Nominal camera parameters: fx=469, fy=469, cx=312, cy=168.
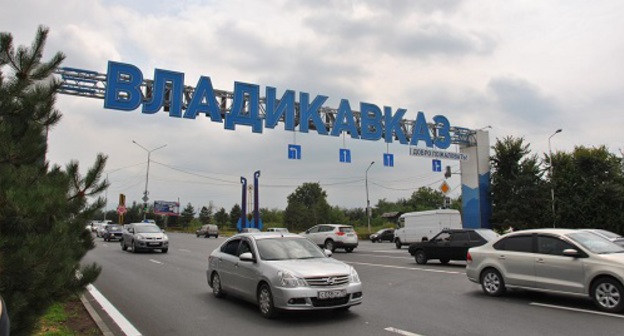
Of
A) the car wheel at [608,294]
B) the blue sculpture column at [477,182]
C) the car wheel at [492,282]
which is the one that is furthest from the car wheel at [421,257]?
the blue sculpture column at [477,182]

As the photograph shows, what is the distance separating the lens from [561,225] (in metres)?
34.9

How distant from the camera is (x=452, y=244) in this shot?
58.1 feet

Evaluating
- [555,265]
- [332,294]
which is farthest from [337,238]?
[332,294]

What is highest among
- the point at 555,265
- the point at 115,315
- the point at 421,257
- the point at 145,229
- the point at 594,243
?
the point at 145,229

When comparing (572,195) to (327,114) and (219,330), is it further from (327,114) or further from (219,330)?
(219,330)

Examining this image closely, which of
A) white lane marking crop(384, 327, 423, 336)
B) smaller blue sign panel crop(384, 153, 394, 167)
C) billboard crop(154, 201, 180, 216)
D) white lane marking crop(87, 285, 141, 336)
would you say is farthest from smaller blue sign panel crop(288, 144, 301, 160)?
billboard crop(154, 201, 180, 216)

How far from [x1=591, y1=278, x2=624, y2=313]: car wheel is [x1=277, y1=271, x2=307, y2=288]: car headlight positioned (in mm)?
5612

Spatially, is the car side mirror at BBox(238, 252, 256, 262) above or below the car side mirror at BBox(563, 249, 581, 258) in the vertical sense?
below

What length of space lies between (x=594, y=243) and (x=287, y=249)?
6281mm

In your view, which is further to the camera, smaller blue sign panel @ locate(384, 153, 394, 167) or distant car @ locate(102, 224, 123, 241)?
distant car @ locate(102, 224, 123, 241)

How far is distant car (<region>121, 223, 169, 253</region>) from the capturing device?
79.7 ft

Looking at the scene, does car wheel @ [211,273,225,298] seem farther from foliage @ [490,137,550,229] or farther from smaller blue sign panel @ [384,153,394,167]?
foliage @ [490,137,550,229]

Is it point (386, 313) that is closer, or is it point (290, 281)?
point (290, 281)

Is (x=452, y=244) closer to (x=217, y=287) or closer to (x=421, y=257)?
(x=421, y=257)
